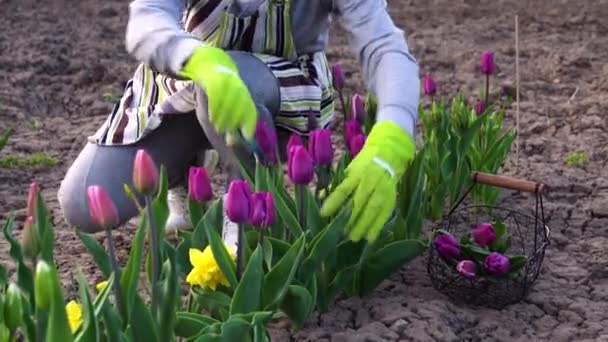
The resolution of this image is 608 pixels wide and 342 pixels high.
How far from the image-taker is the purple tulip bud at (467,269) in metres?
2.05

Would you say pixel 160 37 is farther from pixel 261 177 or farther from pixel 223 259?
pixel 223 259

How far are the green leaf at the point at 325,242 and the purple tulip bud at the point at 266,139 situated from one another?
0.56ft

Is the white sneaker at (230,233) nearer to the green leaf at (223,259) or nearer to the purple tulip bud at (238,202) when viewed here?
the green leaf at (223,259)

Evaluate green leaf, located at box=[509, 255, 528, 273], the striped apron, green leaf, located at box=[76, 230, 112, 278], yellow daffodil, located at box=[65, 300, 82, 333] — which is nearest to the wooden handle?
green leaf, located at box=[509, 255, 528, 273]

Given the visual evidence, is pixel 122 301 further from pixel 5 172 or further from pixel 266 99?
pixel 5 172

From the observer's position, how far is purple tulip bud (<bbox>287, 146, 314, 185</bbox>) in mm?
1708

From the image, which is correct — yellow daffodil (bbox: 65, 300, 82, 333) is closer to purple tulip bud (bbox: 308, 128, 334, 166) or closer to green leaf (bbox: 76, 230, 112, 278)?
green leaf (bbox: 76, 230, 112, 278)

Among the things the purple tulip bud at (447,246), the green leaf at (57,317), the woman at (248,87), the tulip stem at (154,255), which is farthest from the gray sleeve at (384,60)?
the green leaf at (57,317)

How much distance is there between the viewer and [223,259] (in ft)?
5.72

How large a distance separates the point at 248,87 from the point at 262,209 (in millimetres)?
561

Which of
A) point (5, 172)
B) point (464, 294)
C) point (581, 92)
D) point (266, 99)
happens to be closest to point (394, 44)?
point (266, 99)

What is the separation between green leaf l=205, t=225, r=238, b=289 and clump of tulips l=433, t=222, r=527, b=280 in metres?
0.49

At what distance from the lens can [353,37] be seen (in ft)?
7.28

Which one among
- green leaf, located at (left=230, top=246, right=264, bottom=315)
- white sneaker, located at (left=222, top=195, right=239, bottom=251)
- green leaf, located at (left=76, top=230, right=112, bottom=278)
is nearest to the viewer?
green leaf, located at (left=230, top=246, right=264, bottom=315)
